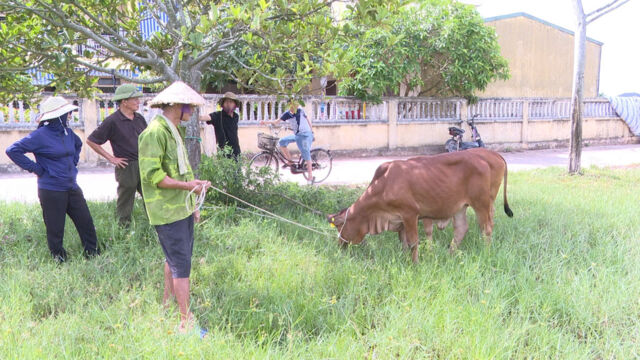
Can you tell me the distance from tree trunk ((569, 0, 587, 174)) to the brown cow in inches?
254

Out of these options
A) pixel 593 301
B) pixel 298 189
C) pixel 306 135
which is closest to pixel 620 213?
pixel 593 301

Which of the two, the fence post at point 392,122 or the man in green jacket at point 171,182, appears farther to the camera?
the fence post at point 392,122

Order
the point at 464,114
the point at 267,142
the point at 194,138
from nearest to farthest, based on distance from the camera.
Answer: the point at 194,138 < the point at 267,142 < the point at 464,114

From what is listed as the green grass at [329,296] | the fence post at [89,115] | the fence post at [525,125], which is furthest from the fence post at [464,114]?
the green grass at [329,296]

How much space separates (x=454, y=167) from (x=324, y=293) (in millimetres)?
2069

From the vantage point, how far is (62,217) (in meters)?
5.00

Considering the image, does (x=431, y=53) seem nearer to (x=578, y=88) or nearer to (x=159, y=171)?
(x=578, y=88)

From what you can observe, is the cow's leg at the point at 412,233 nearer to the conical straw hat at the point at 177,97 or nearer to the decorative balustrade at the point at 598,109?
the conical straw hat at the point at 177,97

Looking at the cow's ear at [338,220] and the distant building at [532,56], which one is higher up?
the distant building at [532,56]

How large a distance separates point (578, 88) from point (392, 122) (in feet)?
18.2

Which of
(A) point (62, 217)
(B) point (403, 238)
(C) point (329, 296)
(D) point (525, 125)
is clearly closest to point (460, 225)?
(B) point (403, 238)

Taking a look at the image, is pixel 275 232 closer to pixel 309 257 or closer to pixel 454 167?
pixel 309 257

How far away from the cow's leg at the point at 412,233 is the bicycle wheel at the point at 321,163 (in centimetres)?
569

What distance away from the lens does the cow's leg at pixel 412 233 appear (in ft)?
16.3
